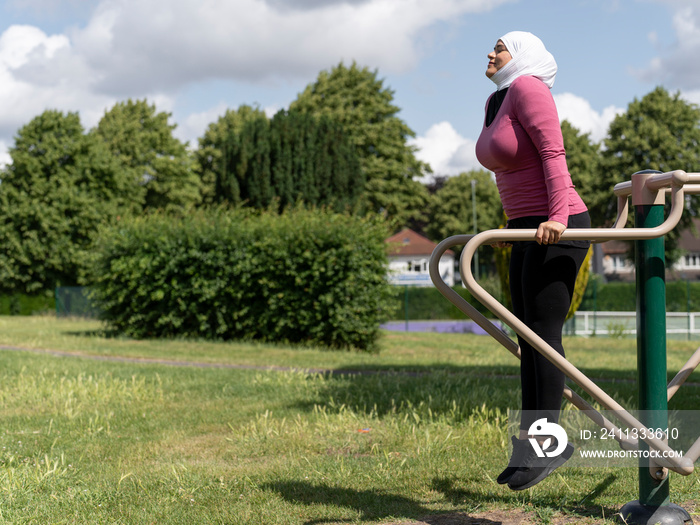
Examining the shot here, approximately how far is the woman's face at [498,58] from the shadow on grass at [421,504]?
1.98 m

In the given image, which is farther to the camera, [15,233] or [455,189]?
[455,189]

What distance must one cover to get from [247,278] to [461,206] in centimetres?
4504

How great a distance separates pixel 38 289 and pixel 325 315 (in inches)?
999

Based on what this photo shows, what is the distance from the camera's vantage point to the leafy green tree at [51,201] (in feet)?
109

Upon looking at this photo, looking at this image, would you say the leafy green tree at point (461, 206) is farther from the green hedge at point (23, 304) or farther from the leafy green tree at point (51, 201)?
the green hedge at point (23, 304)

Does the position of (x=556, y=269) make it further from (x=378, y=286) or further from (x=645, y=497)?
(x=378, y=286)

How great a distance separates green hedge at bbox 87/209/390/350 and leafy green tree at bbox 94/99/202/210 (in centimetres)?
2454

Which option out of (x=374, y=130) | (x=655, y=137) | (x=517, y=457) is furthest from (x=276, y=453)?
(x=655, y=137)

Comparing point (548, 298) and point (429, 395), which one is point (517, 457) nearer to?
point (548, 298)

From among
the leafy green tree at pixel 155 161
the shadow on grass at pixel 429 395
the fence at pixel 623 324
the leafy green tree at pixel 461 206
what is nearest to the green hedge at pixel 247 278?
the shadow on grass at pixel 429 395

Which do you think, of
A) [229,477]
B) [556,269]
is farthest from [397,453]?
[556,269]

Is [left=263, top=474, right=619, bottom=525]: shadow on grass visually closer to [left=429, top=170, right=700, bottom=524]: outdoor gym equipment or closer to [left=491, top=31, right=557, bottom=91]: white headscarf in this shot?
[left=429, top=170, right=700, bottom=524]: outdoor gym equipment

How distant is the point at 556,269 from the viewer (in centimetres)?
290

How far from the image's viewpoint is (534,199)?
9.80ft
